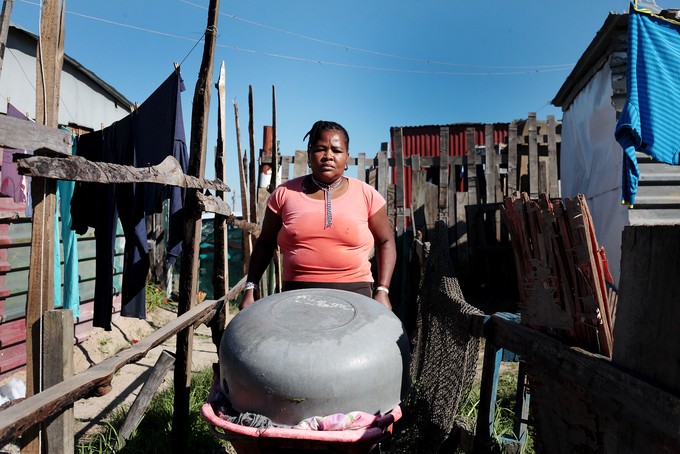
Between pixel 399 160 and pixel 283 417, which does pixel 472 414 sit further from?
pixel 399 160

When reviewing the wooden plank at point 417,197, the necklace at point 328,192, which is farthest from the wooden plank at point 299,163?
the necklace at point 328,192

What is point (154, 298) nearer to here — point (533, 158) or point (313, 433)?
point (533, 158)

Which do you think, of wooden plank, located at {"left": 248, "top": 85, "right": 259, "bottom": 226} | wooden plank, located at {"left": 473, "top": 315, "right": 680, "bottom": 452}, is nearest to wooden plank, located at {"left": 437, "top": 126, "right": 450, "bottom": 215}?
wooden plank, located at {"left": 248, "top": 85, "right": 259, "bottom": 226}

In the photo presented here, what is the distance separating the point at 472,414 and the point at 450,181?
513 cm

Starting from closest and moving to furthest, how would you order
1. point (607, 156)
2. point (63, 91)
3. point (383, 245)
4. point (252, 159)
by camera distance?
point (383, 245) → point (607, 156) → point (252, 159) → point (63, 91)

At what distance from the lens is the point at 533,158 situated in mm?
8531

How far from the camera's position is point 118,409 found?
518cm

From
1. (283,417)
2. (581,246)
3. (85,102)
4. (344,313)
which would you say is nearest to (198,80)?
(344,313)

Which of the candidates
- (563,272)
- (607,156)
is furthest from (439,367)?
(607,156)

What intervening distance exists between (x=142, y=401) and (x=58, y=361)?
7.55 ft

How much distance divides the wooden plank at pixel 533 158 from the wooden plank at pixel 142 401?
6.18 m

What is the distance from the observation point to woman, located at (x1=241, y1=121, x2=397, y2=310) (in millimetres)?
2943

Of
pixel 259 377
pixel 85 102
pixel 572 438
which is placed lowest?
pixel 572 438

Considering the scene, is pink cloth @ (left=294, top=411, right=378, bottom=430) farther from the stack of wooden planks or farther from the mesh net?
the mesh net
